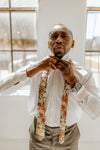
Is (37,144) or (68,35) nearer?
(68,35)

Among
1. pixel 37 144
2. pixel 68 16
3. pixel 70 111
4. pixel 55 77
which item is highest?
pixel 68 16

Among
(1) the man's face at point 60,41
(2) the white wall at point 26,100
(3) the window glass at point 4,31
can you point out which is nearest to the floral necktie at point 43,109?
(1) the man's face at point 60,41

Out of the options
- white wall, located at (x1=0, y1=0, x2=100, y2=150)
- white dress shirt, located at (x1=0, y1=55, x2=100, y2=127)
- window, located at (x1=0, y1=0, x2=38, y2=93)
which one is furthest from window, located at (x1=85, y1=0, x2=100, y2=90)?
white dress shirt, located at (x1=0, y1=55, x2=100, y2=127)

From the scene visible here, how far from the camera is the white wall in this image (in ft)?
5.67

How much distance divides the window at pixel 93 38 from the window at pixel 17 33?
61 cm

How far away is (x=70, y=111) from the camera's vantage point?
124 centimetres

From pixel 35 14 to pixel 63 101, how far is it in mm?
1177

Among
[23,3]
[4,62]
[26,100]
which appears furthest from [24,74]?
[23,3]

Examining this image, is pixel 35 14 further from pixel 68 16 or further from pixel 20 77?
pixel 20 77

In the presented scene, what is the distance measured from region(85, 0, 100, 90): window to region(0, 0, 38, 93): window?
24.0 inches

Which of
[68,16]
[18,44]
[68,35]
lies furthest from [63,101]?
[18,44]

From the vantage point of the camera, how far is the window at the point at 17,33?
193cm

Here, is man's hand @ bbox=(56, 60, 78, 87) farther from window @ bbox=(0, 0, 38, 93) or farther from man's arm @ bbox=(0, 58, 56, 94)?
window @ bbox=(0, 0, 38, 93)

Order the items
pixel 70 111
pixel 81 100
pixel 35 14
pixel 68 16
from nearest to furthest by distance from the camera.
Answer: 1. pixel 81 100
2. pixel 70 111
3. pixel 68 16
4. pixel 35 14
